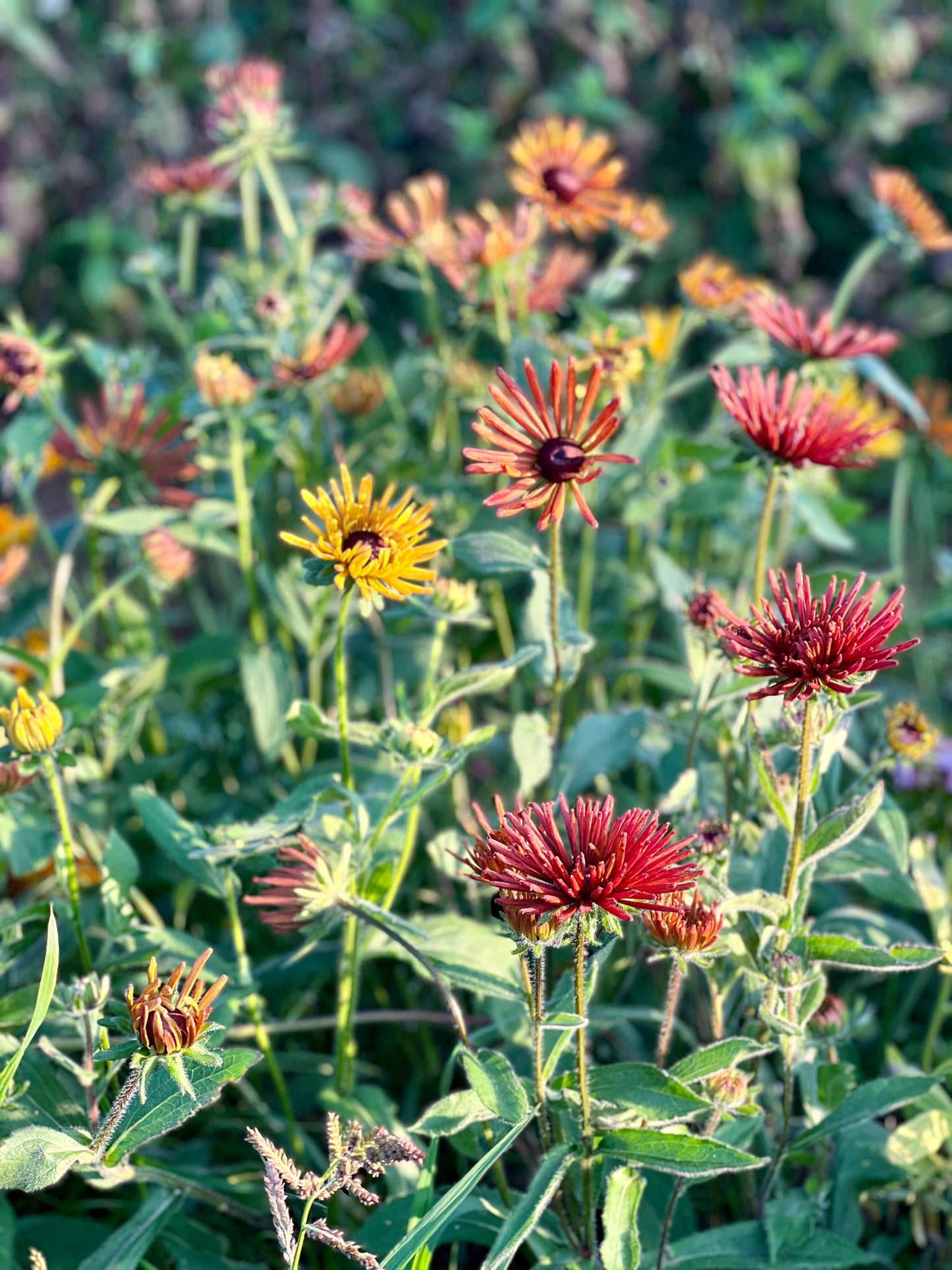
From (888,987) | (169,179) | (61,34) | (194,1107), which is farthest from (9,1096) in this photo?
(61,34)

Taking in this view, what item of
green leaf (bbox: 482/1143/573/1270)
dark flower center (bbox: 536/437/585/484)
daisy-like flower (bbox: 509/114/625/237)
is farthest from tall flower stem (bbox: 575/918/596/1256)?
daisy-like flower (bbox: 509/114/625/237)

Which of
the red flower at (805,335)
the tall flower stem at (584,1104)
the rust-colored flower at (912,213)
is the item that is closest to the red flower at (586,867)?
the tall flower stem at (584,1104)

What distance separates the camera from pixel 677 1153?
24.9 inches

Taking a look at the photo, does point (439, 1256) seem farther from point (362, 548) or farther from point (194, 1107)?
point (362, 548)

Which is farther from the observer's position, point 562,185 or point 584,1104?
point 562,185

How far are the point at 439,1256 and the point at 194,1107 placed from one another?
381 mm

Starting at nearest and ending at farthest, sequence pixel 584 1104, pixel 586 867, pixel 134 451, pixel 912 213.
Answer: pixel 586 867, pixel 584 1104, pixel 134 451, pixel 912 213

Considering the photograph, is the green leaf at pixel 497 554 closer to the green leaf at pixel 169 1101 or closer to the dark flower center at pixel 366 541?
the dark flower center at pixel 366 541

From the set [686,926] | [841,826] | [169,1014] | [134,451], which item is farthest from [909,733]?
[134,451]

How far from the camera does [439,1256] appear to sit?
91 centimetres

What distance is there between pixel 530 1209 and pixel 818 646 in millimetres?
298

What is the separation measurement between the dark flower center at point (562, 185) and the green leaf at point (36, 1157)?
2.35 ft

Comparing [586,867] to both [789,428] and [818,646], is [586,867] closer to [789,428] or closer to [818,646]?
[818,646]

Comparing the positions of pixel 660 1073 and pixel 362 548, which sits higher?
pixel 362 548
